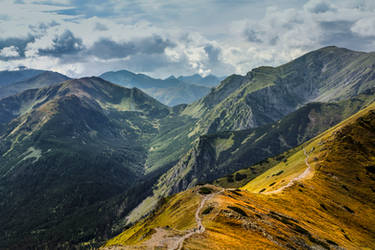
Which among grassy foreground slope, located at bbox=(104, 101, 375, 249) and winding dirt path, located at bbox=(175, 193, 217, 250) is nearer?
→ winding dirt path, located at bbox=(175, 193, 217, 250)

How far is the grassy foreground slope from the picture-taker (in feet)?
241

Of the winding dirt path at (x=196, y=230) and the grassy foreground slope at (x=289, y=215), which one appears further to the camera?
the grassy foreground slope at (x=289, y=215)

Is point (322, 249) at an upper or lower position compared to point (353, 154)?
upper

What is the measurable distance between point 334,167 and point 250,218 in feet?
359

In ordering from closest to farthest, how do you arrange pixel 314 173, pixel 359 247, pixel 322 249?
pixel 322 249 → pixel 359 247 → pixel 314 173

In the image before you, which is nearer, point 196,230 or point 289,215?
point 196,230

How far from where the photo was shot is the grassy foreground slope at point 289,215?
73375 mm

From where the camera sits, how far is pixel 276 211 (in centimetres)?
10138

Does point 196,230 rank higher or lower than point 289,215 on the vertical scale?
higher

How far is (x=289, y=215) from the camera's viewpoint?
100062 mm

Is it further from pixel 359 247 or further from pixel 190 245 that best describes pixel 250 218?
pixel 359 247

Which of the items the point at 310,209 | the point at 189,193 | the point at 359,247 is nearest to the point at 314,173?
the point at 310,209

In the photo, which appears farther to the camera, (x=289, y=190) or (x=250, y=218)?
(x=289, y=190)

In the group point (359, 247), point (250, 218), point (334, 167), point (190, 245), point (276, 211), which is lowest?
point (334, 167)
